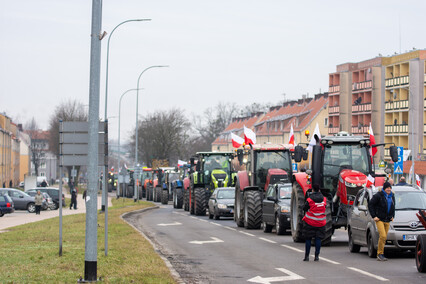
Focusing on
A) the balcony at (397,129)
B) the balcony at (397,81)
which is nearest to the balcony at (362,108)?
the balcony at (397,129)

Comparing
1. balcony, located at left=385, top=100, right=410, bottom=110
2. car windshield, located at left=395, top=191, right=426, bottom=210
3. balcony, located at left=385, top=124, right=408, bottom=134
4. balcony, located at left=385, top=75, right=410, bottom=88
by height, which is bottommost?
car windshield, located at left=395, top=191, right=426, bottom=210

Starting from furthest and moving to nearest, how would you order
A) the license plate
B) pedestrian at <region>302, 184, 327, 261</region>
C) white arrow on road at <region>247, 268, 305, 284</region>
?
the license plate
pedestrian at <region>302, 184, 327, 261</region>
white arrow on road at <region>247, 268, 305, 284</region>

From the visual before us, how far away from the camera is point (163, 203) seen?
63656mm

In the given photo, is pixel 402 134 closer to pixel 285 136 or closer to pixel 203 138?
pixel 285 136

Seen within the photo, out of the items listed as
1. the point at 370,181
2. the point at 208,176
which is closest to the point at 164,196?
the point at 208,176

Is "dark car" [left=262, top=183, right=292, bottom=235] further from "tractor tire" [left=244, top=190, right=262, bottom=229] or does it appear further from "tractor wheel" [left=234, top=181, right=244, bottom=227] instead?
"tractor wheel" [left=234, top=181, right=244, bottom=227]

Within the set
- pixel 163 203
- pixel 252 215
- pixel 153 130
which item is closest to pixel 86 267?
pixel 252 215

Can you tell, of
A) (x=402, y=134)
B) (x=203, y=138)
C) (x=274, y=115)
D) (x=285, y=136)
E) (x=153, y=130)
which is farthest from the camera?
(x=203, y=138)

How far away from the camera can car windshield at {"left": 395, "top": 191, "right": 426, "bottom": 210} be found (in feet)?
59.8

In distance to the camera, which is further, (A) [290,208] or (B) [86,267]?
(A) [290,208]

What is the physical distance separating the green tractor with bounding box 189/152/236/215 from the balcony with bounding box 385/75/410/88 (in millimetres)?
56136

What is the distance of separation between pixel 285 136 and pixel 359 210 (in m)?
107

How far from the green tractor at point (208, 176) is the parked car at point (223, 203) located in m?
4.35

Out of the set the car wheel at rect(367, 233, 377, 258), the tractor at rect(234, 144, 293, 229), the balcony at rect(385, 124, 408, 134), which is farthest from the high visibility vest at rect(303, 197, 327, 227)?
the balcony at rect(385, 124, 408, 134)
